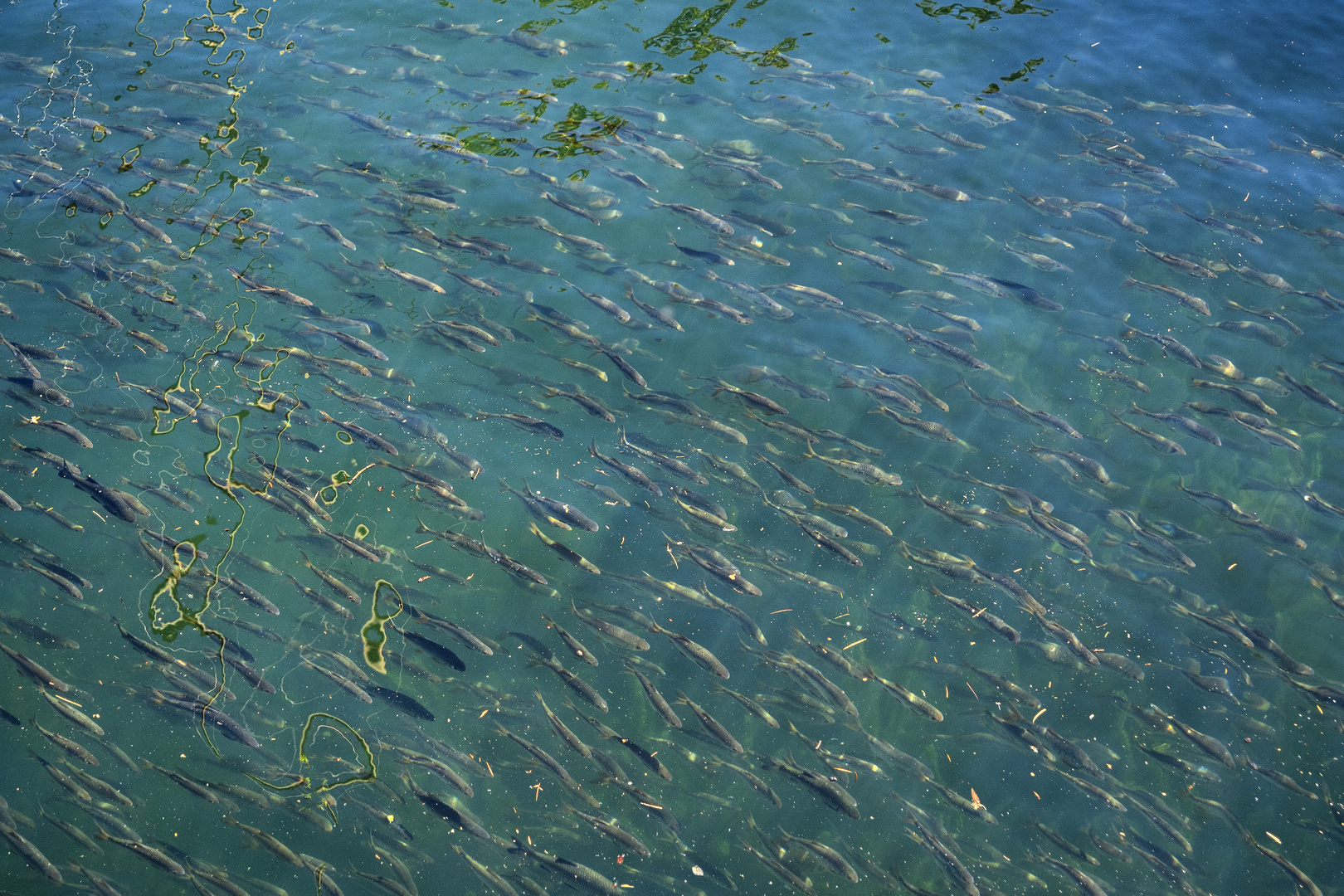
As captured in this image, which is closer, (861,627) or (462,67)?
(861,627)

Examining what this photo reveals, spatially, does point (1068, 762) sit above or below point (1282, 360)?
below

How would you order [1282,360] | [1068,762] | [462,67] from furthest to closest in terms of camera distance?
[462,67] < [1282,360] < [1068,762]

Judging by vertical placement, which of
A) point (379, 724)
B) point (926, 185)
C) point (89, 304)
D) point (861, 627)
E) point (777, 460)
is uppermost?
point (926, 185)

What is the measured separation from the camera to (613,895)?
581 cm

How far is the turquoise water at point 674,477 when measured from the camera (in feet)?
20.5

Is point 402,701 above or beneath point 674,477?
beneath

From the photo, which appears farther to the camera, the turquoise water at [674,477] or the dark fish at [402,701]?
the dark fish at [402,701]

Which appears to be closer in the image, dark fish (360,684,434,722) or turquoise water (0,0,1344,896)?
turquoise water (0,0,1344,896)

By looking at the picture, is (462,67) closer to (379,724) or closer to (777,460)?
(777,460)

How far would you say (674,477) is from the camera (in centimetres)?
775

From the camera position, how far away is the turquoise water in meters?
6.23

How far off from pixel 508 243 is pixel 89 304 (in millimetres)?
4689

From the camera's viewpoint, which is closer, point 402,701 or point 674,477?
point 402,701

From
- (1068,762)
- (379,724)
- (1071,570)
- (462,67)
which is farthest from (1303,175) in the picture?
(379,724)
